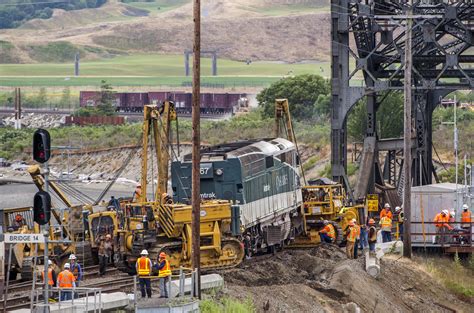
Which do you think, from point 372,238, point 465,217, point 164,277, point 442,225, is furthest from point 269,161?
point 164,277

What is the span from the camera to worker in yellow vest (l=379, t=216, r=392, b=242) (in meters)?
49.3

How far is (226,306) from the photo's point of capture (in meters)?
32.5

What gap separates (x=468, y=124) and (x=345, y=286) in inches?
2565

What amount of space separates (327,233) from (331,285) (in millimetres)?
9133

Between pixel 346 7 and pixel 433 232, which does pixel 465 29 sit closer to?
pixel 346 7

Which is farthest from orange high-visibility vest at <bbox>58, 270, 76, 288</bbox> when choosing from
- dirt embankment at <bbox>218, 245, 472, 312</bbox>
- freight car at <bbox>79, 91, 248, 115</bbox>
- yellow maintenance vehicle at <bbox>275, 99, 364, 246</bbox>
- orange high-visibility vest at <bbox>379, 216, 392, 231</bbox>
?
freight car at <bbox>79, 91, 248, 115</bbox>

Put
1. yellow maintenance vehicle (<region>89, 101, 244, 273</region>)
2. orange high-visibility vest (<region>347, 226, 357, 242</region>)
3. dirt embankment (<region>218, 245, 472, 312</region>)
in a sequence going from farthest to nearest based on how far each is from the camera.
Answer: orange high-visibility vest (<region>347, 226, 357, 242</region>) → yellow maintenance vehicle (<region>89, 101, 244, 273</region>) → dirt embankment (<region>218, 245, 472, 312</region>)

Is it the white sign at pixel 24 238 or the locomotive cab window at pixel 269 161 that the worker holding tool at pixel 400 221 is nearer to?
the locomotive cab window at pixel 269 161

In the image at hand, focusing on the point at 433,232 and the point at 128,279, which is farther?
the point at 433,232

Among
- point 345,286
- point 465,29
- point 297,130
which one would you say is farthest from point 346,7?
point 297,130

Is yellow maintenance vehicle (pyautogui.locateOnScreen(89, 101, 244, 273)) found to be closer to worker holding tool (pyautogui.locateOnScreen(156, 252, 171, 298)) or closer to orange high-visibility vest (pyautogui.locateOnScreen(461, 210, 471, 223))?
worker holding tool (pyautogui.locateOnScreen(156, 252, 171, 298))

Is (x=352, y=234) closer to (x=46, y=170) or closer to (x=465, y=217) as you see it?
(x=465, y=217)

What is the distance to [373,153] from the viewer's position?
194 feet

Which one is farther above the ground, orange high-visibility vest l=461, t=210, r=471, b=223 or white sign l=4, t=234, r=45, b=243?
white sign l=4, t=234, r=45, b=243
